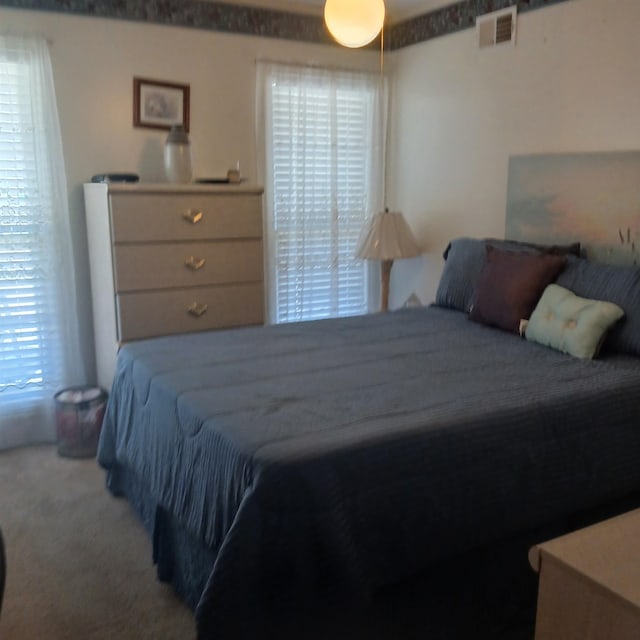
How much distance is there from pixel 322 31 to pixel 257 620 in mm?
3277

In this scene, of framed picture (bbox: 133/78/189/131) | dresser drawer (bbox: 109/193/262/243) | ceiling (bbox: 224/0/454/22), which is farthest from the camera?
ceiling (bbox: 224/0/454/22)

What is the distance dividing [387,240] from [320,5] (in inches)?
54.6

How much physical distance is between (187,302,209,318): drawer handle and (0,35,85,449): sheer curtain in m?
0.63

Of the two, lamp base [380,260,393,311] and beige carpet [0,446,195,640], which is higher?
lamp base [380,260,393,311]

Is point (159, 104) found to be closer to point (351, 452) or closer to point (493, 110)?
point (493, 110)

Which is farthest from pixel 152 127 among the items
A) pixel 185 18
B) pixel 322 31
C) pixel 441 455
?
pixel 441 455

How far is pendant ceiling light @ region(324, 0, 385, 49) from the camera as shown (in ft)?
7.73

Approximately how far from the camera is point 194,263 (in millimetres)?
3195

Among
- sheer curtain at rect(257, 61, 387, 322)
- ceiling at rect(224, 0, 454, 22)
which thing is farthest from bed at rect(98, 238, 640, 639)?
ceiling at rect(224, 0, 454, 22)

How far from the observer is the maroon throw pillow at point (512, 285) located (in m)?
2.75

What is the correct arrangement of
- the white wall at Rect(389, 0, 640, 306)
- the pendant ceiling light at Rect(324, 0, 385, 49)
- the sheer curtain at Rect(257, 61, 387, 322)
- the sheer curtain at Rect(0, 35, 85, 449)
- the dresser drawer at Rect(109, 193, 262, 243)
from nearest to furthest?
the pendant ceiling light at Rect(324, 0, 385, 49) < the white wall at Rect(389, 0, 640, 306) < the dresser drawer at Rect(109, 193, 262, 243) < the sheer curtain at Rect(0, 35, 85, 449) < the sheer curtain at Rect(257, 61, 387, 322)

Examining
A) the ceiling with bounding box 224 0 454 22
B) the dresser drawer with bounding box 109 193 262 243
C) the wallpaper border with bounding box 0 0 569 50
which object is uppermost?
the ceiling with bounding box 224 0 454 22

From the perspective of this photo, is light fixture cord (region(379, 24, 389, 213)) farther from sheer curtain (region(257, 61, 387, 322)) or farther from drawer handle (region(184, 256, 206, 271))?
drawer handle (region(184, 256, 206, 271))

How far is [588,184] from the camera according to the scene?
2.96m
